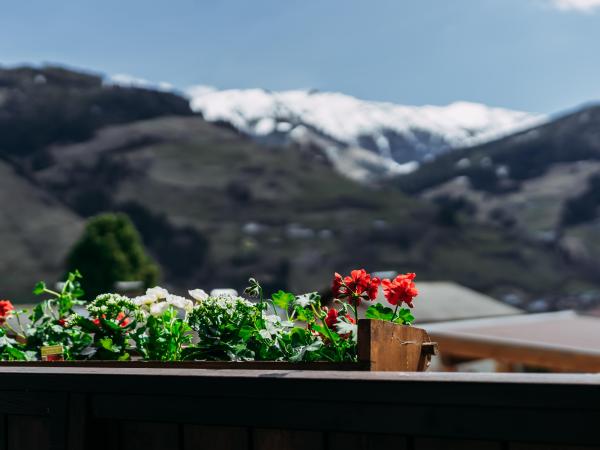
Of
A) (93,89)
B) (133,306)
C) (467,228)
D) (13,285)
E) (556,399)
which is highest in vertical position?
(93,89)

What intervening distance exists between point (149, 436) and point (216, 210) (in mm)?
122089

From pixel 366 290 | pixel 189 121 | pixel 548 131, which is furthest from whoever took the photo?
pixel 189 121

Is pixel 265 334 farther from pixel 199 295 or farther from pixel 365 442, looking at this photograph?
pixel 365 442

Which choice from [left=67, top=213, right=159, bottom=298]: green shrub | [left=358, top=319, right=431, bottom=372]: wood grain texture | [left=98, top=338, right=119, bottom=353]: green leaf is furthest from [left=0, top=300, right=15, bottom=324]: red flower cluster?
[left=67, top=213, right=159, bottom=298]: green shrub

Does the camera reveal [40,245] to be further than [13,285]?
Yes

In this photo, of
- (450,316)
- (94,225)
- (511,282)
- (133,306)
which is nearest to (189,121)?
(511,282)

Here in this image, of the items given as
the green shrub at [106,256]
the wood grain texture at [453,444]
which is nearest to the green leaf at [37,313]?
the wood grain texture at [453,444]

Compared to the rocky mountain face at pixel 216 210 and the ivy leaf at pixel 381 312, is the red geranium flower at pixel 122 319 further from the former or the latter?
the rocky mountain face at pixel 216 210

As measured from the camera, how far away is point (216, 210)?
408 feet

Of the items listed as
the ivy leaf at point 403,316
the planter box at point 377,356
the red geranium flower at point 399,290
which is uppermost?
the red geranium flower at point 399,290

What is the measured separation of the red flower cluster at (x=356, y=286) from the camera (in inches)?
129

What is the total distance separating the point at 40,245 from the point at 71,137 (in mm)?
35131

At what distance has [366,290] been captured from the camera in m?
3.29

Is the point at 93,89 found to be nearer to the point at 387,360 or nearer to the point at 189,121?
the point at 189,121
